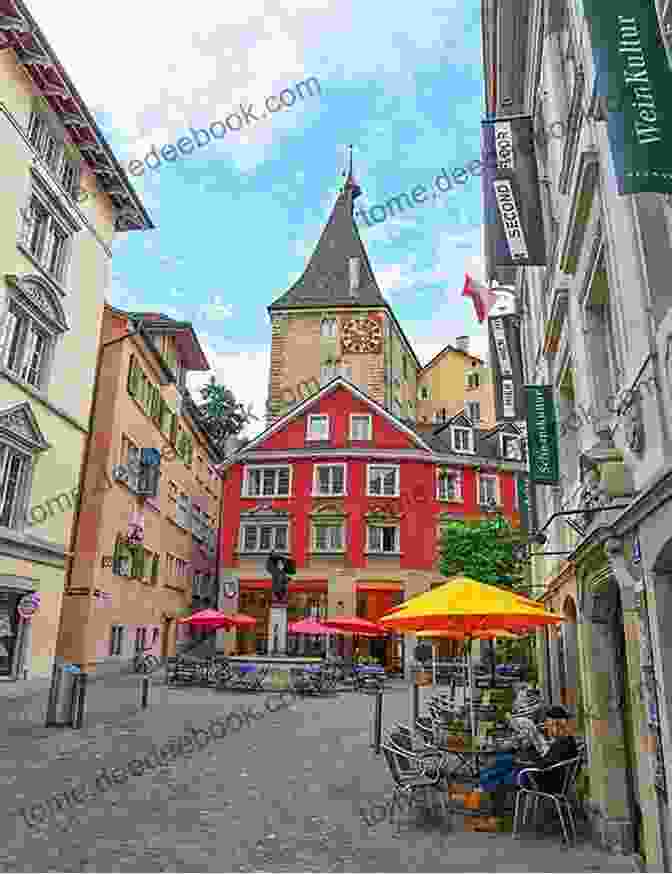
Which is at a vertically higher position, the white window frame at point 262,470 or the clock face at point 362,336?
the clock face at point 362,336

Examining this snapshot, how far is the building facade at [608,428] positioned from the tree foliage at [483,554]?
18.1 metres

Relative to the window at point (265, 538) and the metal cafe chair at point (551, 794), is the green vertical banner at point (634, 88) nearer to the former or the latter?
the metal cafe chair at point (551, 794)

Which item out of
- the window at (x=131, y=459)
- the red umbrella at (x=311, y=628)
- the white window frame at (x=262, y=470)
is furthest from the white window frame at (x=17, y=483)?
the white window frame at (x=262, y=470)

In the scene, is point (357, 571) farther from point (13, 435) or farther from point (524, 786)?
point (524, 786)

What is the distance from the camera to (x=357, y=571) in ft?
125

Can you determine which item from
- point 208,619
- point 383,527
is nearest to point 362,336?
point 383,527

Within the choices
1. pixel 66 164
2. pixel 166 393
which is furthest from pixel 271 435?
pixel 66 164

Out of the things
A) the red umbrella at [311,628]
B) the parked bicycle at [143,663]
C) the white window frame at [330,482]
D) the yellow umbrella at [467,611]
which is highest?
the white window frame at [330,482]

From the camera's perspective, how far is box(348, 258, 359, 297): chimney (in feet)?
187

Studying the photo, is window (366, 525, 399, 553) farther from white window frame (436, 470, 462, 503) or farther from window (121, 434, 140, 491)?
window (121, 434, 140, 491)

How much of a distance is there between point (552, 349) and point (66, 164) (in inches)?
706

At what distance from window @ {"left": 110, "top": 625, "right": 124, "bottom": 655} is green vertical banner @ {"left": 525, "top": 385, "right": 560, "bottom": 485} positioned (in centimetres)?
2233

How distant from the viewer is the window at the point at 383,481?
3934 centimetres

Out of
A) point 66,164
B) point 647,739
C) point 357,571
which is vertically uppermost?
point 66,164
